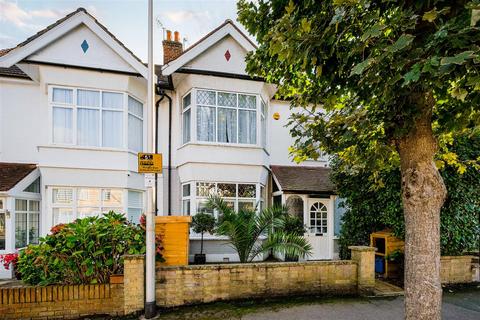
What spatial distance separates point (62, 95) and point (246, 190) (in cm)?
690

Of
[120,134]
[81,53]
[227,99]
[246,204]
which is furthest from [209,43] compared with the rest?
[246,204]

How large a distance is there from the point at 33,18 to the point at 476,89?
1158 cm

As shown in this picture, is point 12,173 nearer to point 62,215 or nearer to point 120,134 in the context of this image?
point 62,215

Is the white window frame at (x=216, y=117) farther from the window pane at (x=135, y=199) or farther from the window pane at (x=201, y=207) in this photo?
the window pane at (x=135, y=199)

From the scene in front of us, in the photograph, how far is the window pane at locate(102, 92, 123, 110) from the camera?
9.61 m

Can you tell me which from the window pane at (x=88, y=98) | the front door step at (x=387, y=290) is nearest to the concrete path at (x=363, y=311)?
the front door step at (x=387, y=290)

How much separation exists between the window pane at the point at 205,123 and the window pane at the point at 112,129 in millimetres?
2644

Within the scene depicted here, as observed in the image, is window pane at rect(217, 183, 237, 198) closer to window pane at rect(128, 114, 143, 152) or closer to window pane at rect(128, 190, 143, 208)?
window pane at rect(128, 190, 143, 208)

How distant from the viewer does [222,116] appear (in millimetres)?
10172

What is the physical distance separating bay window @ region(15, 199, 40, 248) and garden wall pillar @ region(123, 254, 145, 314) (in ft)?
19.1

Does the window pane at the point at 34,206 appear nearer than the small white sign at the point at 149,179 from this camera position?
No

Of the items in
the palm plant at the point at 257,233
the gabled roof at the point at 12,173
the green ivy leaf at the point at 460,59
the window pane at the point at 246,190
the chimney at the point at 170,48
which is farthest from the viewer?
the chimney at the point at 170,48

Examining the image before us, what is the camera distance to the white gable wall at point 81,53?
29.2 feet

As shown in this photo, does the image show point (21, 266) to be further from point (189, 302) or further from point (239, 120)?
point (239, 120)
